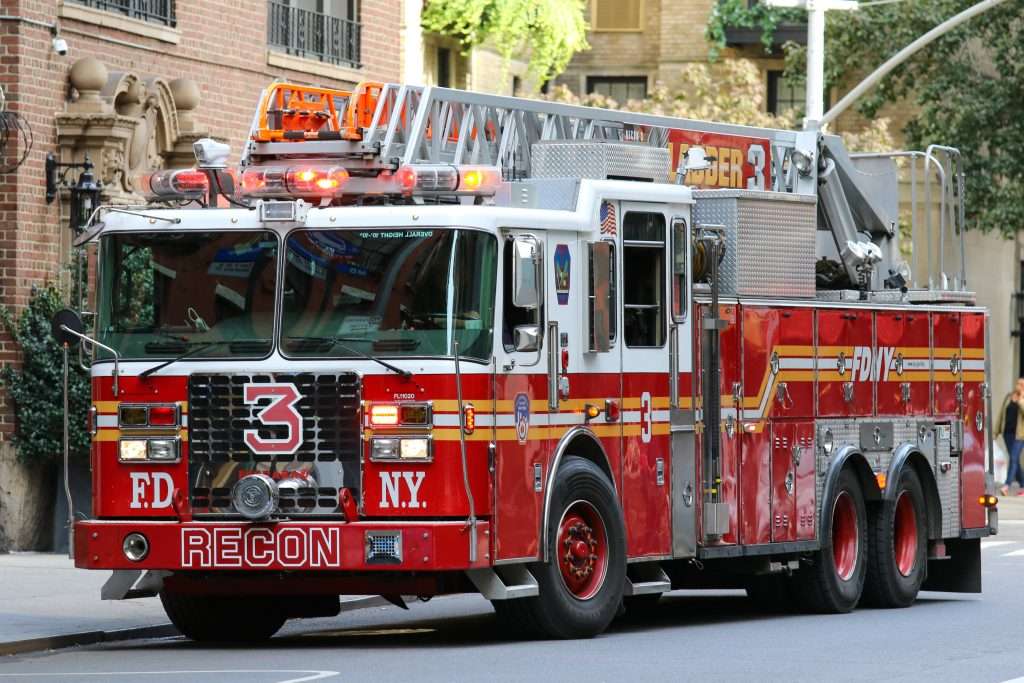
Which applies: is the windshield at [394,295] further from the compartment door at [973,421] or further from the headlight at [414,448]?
the compartment door at [973,421]

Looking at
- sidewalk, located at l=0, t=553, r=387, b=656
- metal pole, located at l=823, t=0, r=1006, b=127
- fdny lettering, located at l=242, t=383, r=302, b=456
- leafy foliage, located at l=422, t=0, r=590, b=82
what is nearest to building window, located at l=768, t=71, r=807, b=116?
leafy foliage, located at l=422, t=0, r=590, b=82

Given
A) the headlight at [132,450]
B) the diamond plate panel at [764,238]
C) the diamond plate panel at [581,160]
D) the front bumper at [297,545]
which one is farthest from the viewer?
the diamond plate panel at [764,238]

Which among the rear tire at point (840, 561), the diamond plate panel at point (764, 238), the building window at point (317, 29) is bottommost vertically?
the rear tire at point (840, 561)

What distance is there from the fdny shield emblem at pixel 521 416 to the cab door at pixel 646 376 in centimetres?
112

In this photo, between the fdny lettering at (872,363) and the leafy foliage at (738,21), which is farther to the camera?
the leafy foliage at (738,21)

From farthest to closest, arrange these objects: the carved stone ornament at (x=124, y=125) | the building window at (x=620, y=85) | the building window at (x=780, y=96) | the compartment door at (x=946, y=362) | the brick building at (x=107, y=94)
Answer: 1. the building window at (x=620, y=85)
2. the building window at (x=780, y=96)
3. the carved stone ornament at (x=124, y=125)
4. the brick building at (x=107, y=94)
5. the compartment door at (x=946, y=362)

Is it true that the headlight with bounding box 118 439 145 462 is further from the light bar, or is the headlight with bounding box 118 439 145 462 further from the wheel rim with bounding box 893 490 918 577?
the wheel rim with bounding box 893 490 918 577

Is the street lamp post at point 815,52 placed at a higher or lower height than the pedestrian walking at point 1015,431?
higher

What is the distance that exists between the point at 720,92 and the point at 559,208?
85.6ft

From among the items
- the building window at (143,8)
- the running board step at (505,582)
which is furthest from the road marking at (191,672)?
the building window at (143,8)

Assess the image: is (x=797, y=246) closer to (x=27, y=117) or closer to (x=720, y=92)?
(x=27, y=117)

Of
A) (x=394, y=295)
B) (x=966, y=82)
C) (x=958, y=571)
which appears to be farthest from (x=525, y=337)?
(x=966, y=82)

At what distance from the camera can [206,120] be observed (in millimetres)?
24859

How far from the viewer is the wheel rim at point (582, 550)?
14.0 metres
